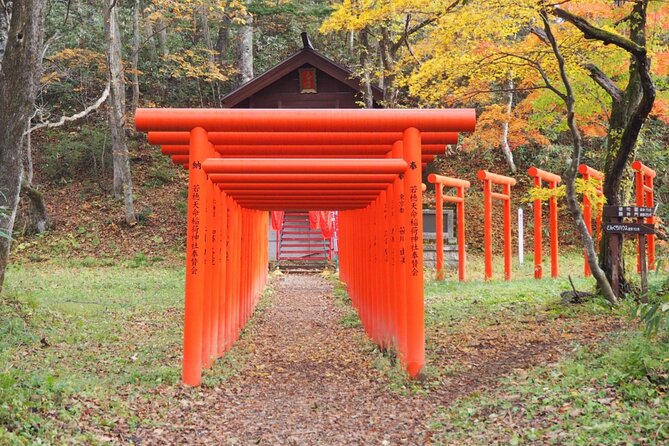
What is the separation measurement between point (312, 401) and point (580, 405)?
2472mm

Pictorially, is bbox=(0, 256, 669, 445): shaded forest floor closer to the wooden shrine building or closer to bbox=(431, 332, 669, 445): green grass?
bbox=(431, 332, 669, 445): green grass

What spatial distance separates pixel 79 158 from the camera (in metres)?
25.8

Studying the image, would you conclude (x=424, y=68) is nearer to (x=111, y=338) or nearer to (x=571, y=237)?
(x=111, y=338)

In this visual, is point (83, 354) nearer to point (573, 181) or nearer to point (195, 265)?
point (195, 265)

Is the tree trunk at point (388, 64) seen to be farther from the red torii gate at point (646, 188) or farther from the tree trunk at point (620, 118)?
the tree trunk at point (620, 118)

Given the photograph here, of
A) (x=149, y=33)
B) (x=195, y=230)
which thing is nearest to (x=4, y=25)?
(x=195, y=230)

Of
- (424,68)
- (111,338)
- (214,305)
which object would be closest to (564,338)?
(214,305)

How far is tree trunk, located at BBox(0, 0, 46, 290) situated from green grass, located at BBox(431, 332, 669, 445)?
5925 mm

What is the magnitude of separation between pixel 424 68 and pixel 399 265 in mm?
4456

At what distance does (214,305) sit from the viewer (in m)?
7.34

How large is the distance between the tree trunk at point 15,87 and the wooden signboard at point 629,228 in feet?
25.3

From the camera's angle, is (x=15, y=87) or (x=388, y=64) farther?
(x=388, y=64)

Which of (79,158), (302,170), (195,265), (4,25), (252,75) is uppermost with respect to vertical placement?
(252,75)

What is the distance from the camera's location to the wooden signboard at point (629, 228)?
8320mm
